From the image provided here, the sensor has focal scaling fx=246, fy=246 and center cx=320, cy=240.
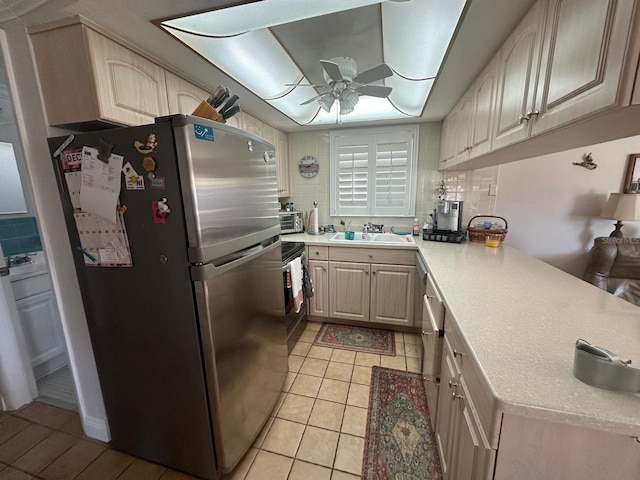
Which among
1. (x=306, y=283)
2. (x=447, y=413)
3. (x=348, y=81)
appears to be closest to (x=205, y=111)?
(x=348, y=81)

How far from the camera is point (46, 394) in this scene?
1.77 meters

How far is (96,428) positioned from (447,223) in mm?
2942

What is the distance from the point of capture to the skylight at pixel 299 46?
42.7 inches

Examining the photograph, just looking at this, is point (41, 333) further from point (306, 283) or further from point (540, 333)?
point (540, 333)

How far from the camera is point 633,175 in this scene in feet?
6.89

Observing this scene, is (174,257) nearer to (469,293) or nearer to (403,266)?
(469,293)

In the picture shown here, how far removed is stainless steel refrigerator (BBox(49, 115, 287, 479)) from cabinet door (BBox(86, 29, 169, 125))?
0.74ft

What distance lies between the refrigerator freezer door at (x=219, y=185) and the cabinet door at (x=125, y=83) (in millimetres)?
498

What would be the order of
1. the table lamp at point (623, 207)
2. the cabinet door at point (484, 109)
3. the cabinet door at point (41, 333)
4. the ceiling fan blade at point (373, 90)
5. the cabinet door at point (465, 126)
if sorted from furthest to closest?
1. the table lamp at point (623, 207)
2. the cabinet door at point (41, 333)
3. the cabinet door at point (465, 126)
4. the ceiling fan blade at point (373, 90)
5. the cabinet door at point (484, 109)

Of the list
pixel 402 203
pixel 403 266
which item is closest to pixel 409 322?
pixel 403 266

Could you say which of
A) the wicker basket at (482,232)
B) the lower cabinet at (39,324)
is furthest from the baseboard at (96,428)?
the wicker basket at (482,232)

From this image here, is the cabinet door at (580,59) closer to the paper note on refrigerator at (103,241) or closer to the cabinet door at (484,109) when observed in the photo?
the cabinet door at (484,109)

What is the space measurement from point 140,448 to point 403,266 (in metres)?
2.20

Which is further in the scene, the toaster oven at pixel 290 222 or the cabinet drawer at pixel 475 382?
the toaster oven at pixel 290 222
